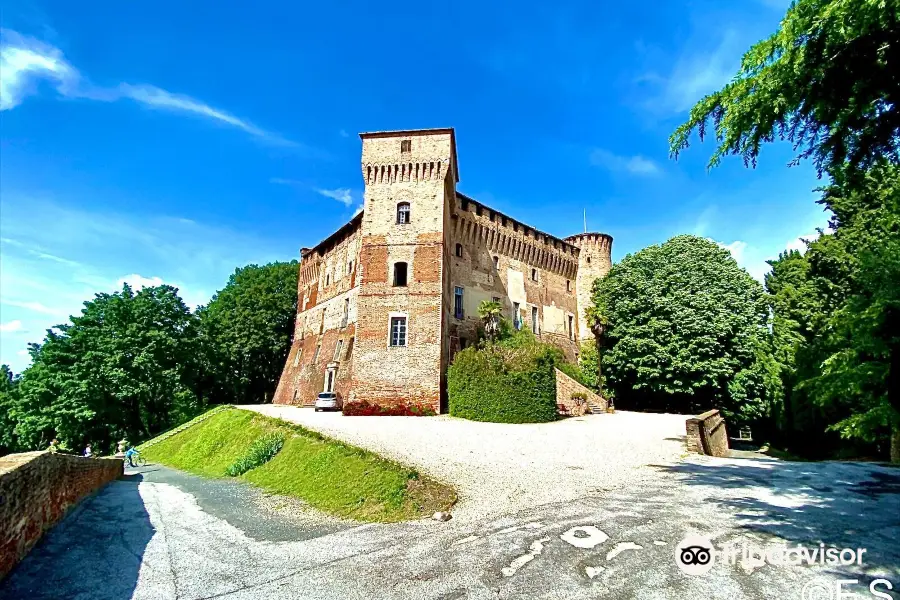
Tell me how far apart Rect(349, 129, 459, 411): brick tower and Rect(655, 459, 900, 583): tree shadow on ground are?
14.6m

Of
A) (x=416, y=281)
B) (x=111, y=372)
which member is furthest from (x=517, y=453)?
(x=111, y=372)

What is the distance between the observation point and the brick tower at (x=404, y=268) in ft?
78.3

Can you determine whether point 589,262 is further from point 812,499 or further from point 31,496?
point 31,496

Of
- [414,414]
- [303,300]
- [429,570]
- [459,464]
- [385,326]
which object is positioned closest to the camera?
[429,570]

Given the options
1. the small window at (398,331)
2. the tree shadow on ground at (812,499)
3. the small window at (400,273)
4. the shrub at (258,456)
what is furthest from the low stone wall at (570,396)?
the shrub at (258,456)

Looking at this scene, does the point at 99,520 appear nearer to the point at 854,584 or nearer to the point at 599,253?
the point at 854,584

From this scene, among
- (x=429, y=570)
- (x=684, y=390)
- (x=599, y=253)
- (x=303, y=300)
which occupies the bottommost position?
(x=429, y=570)

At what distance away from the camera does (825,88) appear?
439 centimetres

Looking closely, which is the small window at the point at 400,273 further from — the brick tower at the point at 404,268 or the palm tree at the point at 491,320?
the palm tree at the point at 491,320

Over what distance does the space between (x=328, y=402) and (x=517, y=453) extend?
16.1 m

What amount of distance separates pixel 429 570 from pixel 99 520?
26.8ft

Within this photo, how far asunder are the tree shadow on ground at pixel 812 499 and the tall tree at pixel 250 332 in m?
35.3

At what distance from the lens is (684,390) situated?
90.1 ft

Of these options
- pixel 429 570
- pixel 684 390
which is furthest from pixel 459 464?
pixel 684 390
